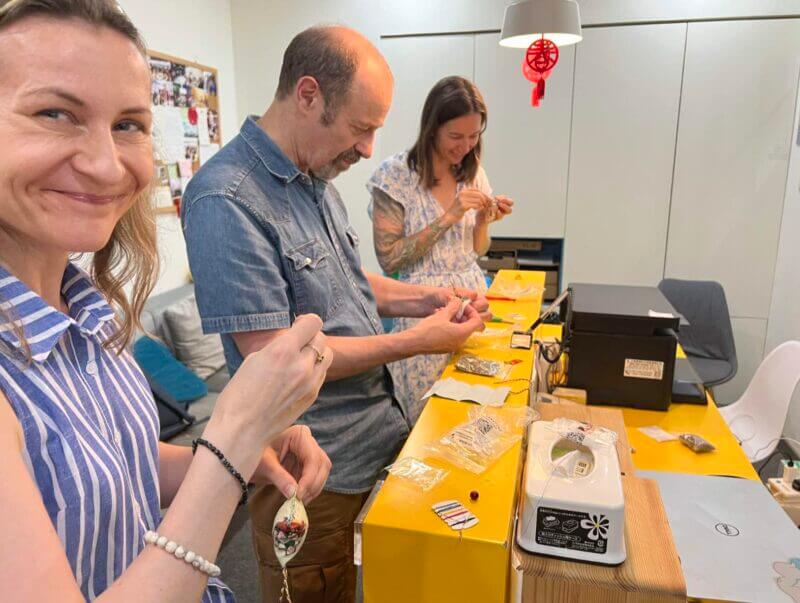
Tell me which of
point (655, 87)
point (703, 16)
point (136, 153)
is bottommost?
point (136, 153)

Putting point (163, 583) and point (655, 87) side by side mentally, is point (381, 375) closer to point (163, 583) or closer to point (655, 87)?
point (163, 583)

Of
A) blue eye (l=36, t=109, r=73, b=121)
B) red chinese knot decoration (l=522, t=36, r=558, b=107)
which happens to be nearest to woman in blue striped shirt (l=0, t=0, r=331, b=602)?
blue eye (l=36, t=109, r=73, b=121)

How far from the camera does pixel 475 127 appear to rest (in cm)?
215

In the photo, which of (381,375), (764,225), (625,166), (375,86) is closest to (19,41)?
(375,86)

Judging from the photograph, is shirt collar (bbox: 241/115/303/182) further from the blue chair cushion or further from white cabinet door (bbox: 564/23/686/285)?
white cabinet door (bbox: 564/23/686/285)

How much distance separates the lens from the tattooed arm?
2.09m

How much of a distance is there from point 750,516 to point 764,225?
2904 mm

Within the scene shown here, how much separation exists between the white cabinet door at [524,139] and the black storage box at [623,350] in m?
2.15

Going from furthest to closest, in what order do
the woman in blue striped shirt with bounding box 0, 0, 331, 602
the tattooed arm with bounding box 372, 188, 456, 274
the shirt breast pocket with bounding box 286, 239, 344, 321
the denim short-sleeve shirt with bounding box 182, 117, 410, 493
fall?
1. the tattooed arm with bounding box 372, 188, 456, 274
2. the shirt breast pocket with bounding box 286, 239, 344, 321
3. the denim short-sleeve shirt with bounding box 182, 117, 410, 493
4. the woman in blue striped shirt with bounding box 0, 0, 331, 602

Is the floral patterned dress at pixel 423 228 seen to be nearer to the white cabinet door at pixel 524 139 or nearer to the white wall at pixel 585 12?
the white cabinet door at pixel 524 139

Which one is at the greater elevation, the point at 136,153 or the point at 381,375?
the point at 136,153

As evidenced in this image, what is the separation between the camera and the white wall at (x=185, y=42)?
121 inches

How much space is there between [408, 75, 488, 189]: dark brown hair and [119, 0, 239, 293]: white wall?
1.48 metres

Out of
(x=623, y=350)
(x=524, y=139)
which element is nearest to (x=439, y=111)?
(x=623, y=350)
